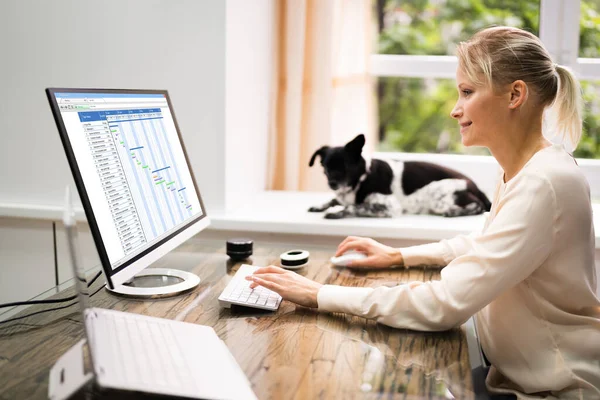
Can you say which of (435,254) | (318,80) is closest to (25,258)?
(318,80)

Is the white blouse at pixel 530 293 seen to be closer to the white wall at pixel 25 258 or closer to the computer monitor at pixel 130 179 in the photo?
the computer monitor at pixel 130 179

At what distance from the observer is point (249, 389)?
0.96 meters

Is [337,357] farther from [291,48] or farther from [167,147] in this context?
[291,48]

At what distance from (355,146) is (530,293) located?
3.21 feet

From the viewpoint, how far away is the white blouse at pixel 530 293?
3.90 ft

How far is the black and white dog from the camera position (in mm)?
2244

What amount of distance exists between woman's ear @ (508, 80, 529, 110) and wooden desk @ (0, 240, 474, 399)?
0.48m

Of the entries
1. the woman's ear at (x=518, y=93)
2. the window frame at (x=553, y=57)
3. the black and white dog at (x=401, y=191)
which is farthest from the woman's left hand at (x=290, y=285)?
the window frame at (x=553, y=57)

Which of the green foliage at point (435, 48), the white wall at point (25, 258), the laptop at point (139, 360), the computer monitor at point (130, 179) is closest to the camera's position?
the laptop at point (139, 360)

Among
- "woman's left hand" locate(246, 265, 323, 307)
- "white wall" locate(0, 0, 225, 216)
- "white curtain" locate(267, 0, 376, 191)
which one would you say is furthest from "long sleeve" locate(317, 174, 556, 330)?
"white curtain" locate(267, 0, 376, 191)

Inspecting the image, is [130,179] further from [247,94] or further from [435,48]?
[435,48]

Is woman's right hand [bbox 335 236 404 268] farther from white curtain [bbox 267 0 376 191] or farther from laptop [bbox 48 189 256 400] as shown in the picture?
white curtain [bbox 267 0 376 191]

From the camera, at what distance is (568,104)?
4.47 feet

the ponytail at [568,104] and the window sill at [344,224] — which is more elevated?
the ponytail at [568,104]
